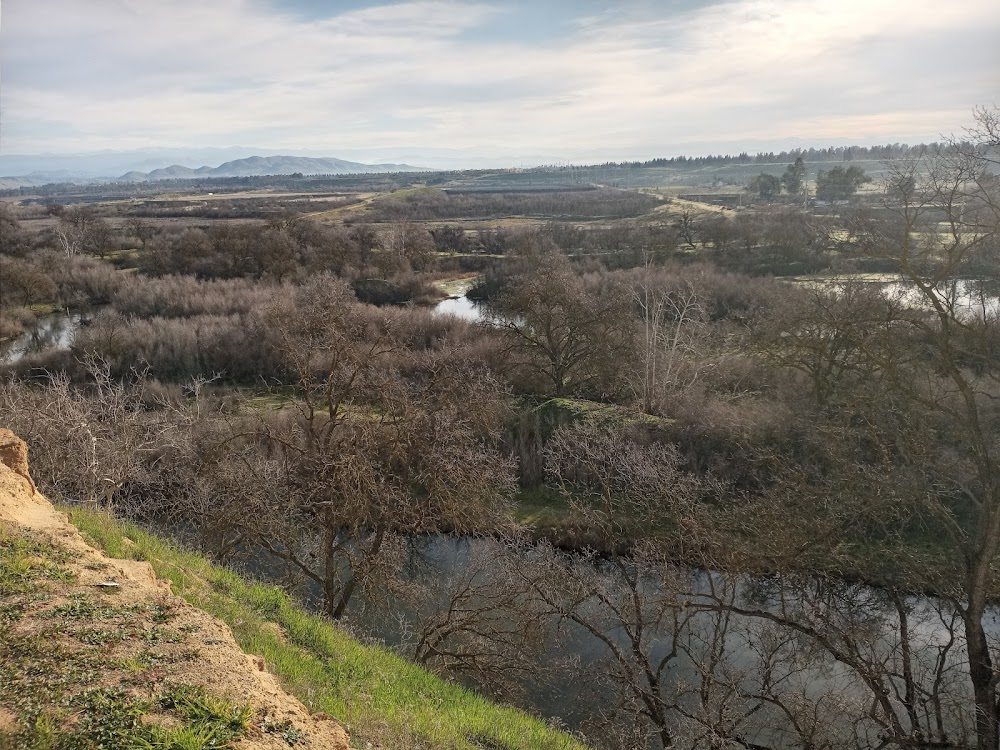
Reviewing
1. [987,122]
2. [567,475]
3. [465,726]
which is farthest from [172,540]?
[567,475]

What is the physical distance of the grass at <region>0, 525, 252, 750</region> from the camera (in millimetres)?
4145

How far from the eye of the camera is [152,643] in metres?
5.32

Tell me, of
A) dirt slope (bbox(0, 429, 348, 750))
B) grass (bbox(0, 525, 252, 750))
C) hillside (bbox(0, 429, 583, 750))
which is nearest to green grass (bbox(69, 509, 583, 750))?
hillside (bbox(0, 429, 583, 750))

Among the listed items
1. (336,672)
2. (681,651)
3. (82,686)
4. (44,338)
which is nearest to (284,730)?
(82,686)

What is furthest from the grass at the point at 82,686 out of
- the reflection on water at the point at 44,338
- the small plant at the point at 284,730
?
the reflection on water at the point at 44,338

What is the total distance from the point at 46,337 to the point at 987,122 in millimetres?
48644

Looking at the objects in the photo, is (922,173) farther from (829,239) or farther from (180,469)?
(180,469)

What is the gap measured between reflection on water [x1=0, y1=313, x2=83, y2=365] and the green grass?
106 ft

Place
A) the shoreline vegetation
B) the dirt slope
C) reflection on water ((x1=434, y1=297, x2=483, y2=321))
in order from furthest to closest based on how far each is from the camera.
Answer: reflection on water ((x1=434, y1=297, x2=483, y2=321)) < the shoreline vegetation < the dirt slope

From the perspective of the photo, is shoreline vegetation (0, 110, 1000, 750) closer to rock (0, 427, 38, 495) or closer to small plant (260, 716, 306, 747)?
rock (0, 427, 38, 495)

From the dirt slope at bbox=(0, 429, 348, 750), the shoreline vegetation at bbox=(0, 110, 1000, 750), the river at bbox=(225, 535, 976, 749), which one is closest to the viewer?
the dirt slope at bbox=(0, 429, 348, 750)

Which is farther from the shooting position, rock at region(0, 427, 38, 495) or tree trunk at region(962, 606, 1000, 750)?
tree trunk at region(962, 606, 1000, 750)

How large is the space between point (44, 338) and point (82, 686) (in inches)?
1780

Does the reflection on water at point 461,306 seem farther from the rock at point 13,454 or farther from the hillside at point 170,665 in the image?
the hillside at point 170,665
